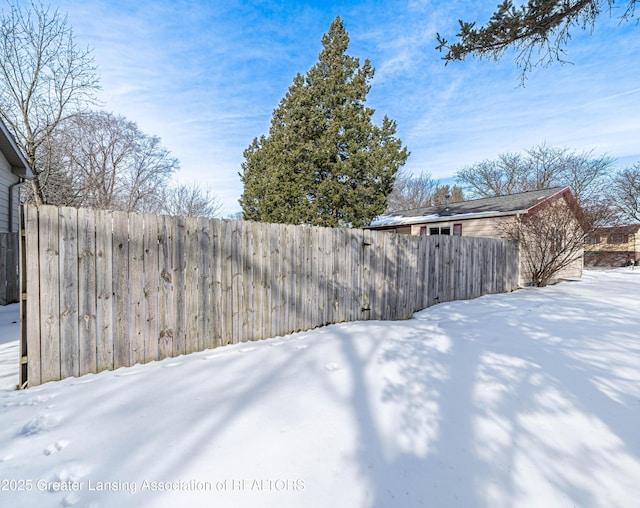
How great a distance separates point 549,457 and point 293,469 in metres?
1.48

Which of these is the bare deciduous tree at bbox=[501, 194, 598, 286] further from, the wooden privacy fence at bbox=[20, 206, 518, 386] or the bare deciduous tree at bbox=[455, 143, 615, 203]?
the bare deciduous tree at bbox=[455, 143, 615, 203]

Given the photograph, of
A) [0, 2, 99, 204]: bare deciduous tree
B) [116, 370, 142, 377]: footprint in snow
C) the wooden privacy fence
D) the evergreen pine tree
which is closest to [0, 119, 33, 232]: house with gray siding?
[0, 2, 99, 204]: bare deciduous tree

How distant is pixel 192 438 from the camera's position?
1.76 metres

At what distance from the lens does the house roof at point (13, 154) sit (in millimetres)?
7094

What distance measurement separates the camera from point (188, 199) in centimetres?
2047

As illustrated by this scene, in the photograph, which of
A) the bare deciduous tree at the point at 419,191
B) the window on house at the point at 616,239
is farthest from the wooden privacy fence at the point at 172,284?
the bare deciduous tree at the point at 419,191

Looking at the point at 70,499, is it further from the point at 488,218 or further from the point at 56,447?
the point at 488,218

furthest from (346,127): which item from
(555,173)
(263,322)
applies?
(555,173)

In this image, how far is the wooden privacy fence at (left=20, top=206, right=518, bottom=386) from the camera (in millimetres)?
2562

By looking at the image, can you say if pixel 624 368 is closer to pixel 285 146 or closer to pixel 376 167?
pixel 376 167

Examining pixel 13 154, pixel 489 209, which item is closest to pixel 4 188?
pixel 13 154

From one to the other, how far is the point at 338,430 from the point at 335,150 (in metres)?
10.2

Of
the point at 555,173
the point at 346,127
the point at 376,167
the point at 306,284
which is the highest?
the point at 555,173

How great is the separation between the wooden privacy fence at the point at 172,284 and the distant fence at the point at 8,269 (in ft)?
17.6
